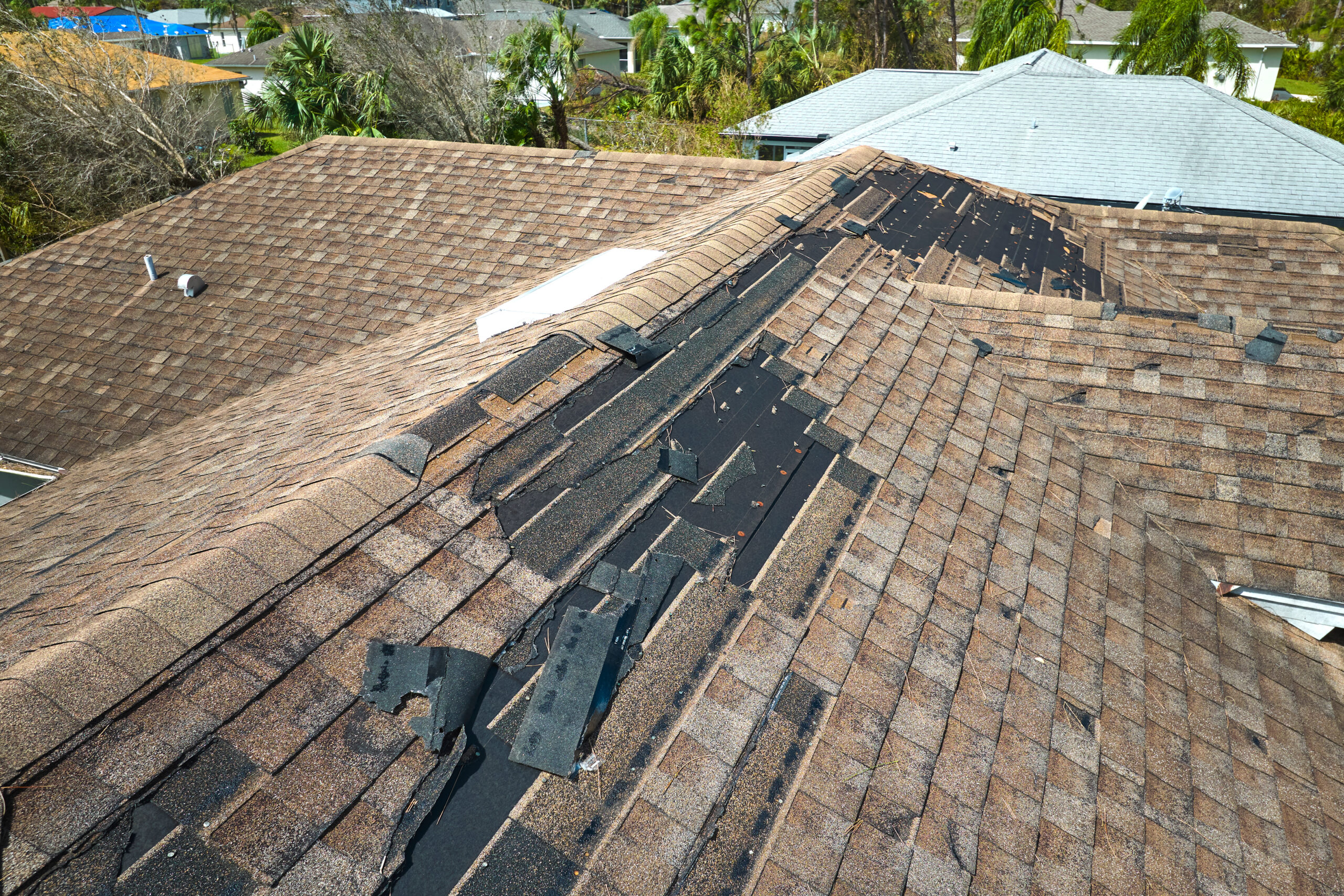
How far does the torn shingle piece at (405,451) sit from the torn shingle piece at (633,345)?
1.47 m

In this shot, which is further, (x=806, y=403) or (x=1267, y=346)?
(x=1267, y=346)

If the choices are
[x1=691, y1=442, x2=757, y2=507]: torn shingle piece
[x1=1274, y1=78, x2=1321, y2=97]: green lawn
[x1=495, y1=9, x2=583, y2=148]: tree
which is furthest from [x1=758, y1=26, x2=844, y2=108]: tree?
[x1=1274, y1=78, x2=1321, y2=97]: green lawn

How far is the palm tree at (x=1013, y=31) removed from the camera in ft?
97.2

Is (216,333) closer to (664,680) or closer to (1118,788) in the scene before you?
(664,680)

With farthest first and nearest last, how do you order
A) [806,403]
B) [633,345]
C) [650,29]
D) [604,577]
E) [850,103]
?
[650,29] → [850,103] → [806,403] → [633,345] → [604,577]

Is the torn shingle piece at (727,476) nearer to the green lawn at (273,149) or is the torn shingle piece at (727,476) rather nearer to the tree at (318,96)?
the tree at (318,96)

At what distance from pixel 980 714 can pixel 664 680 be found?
1.73m

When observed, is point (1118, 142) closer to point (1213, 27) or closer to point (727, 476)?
point (727, 476)

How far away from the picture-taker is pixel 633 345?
4.76 metres

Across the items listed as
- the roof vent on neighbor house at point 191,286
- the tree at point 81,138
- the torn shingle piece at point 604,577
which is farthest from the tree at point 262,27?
the torn shingle piece at point 604,577

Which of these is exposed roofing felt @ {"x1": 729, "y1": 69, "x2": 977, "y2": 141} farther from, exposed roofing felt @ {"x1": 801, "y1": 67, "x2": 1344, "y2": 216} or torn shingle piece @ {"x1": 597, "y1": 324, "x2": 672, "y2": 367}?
torn shingle piece @ {"x1": 597, "y1": 324, "x2": 672, "y2": 367}

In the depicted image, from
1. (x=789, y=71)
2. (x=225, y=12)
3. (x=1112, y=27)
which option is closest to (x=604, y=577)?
(x=789, y=71)

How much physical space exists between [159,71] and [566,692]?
38.2 metres

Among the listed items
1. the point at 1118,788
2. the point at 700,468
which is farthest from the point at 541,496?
the point at 1118,788
